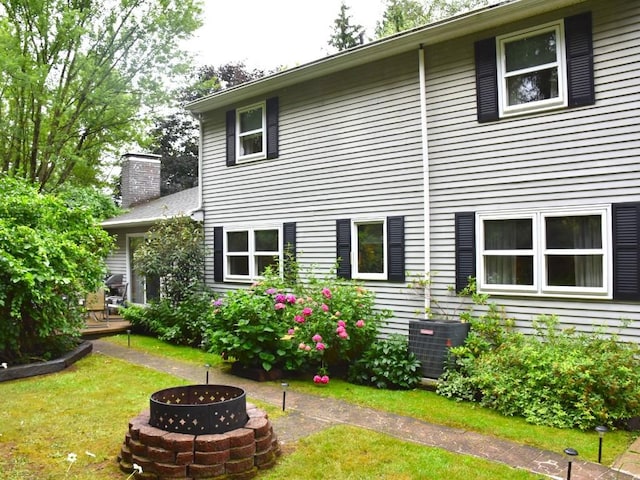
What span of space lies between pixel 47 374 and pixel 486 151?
7762 millimetres

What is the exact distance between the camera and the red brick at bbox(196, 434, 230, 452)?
3893 mm

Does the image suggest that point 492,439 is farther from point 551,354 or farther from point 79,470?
point 79,470

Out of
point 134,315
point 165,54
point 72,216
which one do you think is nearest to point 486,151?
point 72,216

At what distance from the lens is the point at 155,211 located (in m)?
15.0

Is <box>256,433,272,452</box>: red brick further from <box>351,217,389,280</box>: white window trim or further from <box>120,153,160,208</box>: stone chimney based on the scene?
<box>120,153,160,208</box>: stone chimney

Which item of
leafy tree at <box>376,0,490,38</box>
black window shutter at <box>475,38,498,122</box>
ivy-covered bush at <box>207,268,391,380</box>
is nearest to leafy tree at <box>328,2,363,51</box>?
leafy tree at <box>376,0,490,38</box>

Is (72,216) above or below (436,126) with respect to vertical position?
below

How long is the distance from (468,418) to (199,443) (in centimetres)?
329

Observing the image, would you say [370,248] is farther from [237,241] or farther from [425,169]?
[237,241]

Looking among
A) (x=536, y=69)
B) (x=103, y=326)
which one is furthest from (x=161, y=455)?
(x=103, y=326)

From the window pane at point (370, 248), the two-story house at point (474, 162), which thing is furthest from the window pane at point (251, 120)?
the window pane at point (370, 248)

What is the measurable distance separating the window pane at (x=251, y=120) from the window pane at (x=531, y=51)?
5.56 meters

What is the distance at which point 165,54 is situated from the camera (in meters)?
14.7

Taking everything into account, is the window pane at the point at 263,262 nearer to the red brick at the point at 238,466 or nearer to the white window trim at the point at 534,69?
the white window trim at the point at 534,69
